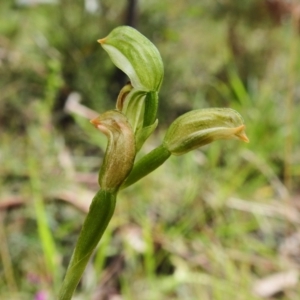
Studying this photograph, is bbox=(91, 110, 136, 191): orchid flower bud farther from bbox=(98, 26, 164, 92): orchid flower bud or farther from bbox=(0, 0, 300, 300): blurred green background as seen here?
bbox=(0, 0, 300, 300): blurred green background

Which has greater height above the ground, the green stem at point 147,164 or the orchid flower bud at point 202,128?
the orchid flower bud at point 202,128

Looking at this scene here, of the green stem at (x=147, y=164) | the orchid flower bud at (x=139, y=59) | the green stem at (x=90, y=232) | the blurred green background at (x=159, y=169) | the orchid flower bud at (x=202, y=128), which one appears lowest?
the blurred green background at (x=159, y=169)

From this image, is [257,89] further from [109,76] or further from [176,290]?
[176,290]

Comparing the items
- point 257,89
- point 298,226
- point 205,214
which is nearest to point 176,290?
point 205,214

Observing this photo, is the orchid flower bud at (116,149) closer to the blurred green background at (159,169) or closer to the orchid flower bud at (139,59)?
the orchid flower bud at (139,59)

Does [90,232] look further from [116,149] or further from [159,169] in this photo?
[159,169]

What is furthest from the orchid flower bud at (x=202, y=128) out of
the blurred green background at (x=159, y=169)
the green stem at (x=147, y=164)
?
the blurred green background at (x=159, y=169)

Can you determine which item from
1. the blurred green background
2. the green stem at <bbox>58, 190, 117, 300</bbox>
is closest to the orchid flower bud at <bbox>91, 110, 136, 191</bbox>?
the green stem at <bbox>58, 190, 117, 300</bbox>
